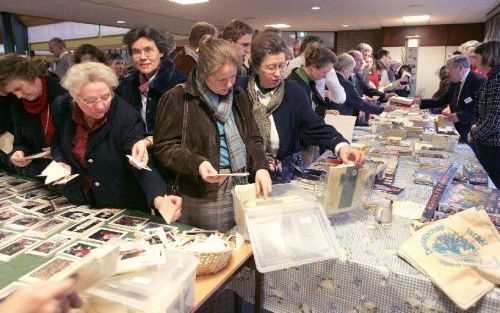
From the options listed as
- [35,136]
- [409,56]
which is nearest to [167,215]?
[35,136]

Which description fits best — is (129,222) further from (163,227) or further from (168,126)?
(168,126)

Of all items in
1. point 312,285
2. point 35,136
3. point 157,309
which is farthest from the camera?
point 35,136

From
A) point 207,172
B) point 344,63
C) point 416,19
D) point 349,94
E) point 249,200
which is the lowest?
point 249,200

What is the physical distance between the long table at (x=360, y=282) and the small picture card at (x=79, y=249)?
63cm

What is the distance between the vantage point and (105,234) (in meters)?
1.56

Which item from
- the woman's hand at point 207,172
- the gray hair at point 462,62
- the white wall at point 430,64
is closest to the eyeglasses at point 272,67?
the woman's hand at point 207,172

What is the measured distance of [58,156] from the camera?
1793 mm

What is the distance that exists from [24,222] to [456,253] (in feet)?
5.79

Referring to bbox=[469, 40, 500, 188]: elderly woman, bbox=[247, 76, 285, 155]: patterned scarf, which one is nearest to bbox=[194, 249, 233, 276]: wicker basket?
bbox=[247, 76, 285, 155]: patterned scarf

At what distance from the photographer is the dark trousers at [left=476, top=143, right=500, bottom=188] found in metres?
3.25

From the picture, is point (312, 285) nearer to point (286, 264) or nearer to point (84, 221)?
point (286, 264)

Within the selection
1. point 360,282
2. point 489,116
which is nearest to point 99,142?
point 360,282

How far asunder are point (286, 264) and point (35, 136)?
5.29 feet

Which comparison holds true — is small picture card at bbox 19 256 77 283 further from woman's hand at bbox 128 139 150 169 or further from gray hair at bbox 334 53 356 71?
gray hair at bbox 334 53 356 71
